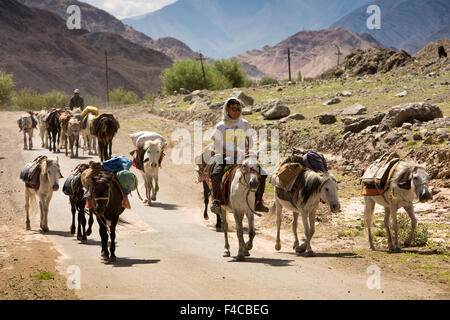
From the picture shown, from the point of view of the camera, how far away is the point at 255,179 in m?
10.3

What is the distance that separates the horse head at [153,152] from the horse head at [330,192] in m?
8.78

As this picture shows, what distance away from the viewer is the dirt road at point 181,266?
8182mm

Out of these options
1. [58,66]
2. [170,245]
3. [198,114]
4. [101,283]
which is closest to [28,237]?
[170,245]

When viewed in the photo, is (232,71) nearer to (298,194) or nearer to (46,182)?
(46,182)

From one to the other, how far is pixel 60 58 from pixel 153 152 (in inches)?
5466

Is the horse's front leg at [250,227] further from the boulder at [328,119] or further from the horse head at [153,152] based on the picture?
the boulder at [328,119]

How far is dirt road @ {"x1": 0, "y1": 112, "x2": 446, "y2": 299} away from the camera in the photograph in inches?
322

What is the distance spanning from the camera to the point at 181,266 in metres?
10.3

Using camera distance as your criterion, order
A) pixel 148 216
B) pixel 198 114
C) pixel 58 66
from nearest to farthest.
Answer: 1. pixel 148 216
2. pixel 198 114
3. pixel 58 66

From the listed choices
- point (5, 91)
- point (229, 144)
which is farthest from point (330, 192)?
point (5, 91)

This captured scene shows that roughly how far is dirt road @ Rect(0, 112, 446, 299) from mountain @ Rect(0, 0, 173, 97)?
115 m
